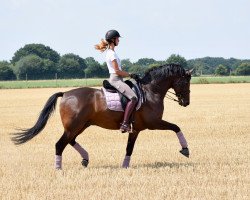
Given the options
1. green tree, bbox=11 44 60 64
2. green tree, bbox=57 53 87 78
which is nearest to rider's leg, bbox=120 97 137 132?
green tree, bbox=57 53 87 78

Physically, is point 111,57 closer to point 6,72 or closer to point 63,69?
point 6,72

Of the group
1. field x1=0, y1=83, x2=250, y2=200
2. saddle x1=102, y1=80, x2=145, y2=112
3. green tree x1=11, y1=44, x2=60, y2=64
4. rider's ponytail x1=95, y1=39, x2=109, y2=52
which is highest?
green tree x1=11, y1=44, x2=60, y2=64

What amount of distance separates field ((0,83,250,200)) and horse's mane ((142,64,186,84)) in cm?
178

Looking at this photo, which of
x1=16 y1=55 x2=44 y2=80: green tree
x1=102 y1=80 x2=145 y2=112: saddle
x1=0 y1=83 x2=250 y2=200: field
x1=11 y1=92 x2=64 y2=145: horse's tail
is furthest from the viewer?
x1=16 y1=55 x2=44 y2=80: green tree

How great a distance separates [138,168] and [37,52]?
137873mm

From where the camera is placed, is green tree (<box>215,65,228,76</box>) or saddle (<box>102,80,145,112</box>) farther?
green tree (<box>215,65,228,76</box>)

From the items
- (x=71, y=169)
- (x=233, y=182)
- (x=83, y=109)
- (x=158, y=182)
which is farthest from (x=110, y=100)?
(x=233, y=182)

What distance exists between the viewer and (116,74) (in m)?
10.0

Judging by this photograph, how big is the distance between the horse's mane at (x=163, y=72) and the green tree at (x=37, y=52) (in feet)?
442

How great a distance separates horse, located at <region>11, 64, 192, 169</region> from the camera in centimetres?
1020

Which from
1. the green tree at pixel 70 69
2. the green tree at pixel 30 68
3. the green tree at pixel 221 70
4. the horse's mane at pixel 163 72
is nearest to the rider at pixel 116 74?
the horse's mane at pixel 163 72

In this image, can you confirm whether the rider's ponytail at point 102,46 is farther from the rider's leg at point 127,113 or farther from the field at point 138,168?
the field at point 138,168

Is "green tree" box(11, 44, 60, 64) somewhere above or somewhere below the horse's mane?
above

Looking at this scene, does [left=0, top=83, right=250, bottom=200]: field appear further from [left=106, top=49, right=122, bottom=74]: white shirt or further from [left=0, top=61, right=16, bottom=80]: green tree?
[left=0, top=61, right=16, bottom=80]: green tree
